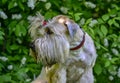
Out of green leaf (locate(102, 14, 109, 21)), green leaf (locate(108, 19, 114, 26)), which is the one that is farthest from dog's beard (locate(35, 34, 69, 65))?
green leaf (locate(102, 14, 109, 21))

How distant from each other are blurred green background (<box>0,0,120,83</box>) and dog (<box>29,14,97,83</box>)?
1.08 m

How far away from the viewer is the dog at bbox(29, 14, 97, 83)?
4000 mm

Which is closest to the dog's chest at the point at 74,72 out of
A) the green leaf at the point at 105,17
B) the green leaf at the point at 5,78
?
the green leaf at the point at 5,78

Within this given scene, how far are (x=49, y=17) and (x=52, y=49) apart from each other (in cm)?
153

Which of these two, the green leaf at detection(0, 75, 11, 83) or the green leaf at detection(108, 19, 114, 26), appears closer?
the green leaf at detection(0, 75, 11, 83)

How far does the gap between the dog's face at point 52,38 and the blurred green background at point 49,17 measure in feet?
4.07

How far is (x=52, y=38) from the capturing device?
4000 millimetres

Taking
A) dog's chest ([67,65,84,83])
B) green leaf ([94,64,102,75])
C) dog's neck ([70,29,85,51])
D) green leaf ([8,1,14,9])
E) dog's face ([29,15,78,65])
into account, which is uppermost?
dog's face ([29,15,78,65])

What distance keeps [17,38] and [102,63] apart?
1.01 metres

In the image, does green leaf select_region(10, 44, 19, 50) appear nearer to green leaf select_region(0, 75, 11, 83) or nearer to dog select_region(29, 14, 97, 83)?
green leaf select_region(0, 75, 11, 83)

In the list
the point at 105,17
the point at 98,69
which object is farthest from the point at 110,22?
the point at 98,69

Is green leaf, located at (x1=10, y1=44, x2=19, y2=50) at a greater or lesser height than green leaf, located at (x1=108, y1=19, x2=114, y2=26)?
lesser

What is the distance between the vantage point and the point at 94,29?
5.71m

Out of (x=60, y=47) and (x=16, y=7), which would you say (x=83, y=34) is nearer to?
(x=60, y=47)
